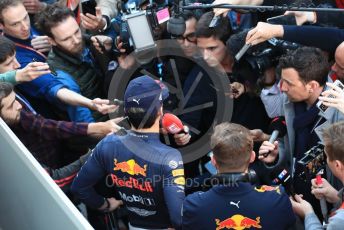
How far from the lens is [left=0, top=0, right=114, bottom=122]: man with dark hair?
280 cm

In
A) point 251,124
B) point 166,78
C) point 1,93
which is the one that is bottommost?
point 251,124

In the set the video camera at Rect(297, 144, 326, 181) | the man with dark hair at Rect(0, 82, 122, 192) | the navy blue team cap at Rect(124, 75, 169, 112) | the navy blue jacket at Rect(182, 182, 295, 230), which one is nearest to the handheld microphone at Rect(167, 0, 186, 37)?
the man with dark hair at Rect(0, 82, 122, 192)

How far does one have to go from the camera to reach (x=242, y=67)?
2.72 metres

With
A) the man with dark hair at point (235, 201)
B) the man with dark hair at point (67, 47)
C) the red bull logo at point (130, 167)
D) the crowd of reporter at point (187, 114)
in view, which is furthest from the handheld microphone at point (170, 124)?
the man with dark hair at point (67, 47)

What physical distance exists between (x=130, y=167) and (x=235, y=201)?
0.47m

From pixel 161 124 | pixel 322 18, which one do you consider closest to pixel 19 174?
pixel 161 124

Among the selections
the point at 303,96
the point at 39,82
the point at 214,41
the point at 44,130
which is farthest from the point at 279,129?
the point at 39,82

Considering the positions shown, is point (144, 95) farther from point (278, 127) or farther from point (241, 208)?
point (278, 127)

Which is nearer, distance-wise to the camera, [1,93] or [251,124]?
[1,93]

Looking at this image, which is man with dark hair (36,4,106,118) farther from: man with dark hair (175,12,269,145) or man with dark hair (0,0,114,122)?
man with dark hair (175,12,269,145)

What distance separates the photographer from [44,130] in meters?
2.54

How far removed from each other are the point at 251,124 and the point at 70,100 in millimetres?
996

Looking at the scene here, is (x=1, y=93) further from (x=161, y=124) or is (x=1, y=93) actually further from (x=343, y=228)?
(x=343, y=228)

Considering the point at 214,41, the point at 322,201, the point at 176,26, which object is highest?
the point at 176,26
